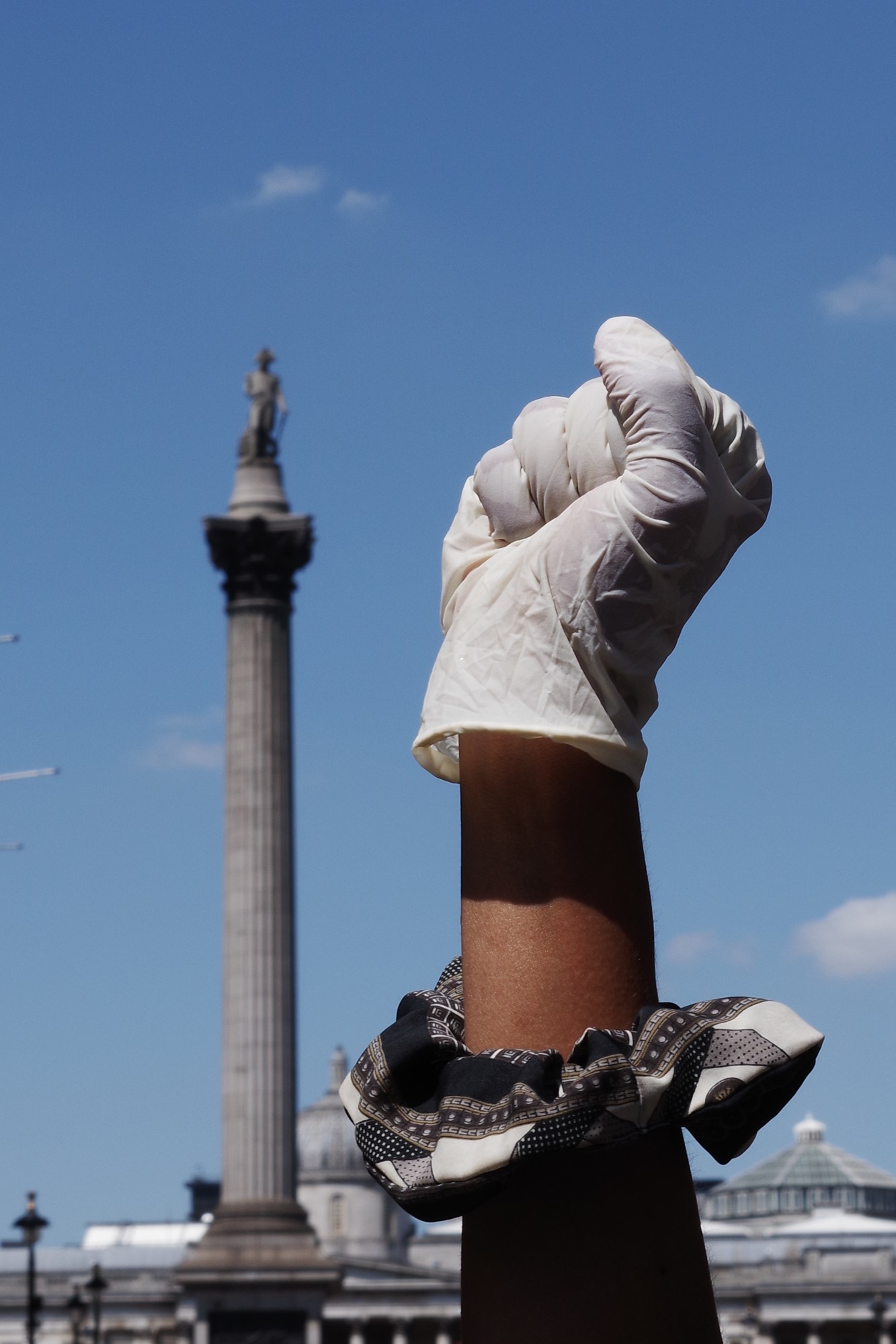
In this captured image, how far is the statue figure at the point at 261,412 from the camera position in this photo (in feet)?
231

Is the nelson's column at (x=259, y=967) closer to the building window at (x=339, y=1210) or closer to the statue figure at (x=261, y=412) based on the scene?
the statue figure at (x=261, y=412)

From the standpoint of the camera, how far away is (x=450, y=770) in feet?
22.7

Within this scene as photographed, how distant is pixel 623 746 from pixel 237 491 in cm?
6407

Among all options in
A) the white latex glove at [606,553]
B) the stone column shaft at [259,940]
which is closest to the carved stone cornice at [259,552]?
the stone column shaft at [259,940]

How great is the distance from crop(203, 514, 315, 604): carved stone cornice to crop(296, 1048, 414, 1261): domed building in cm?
4393

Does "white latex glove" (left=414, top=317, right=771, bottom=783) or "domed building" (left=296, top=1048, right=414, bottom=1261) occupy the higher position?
"domed building" (left=296, top=1048, right=414, bottom=1261)

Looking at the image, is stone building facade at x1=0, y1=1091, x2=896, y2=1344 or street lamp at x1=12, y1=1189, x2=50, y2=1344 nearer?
street lamp at x1=12, y1=1189, x2=50, y2=1344

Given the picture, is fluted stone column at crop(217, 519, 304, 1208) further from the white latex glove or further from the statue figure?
the white latex glove

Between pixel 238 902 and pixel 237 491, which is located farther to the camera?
pixel 237 491

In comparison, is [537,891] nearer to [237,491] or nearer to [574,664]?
[574,664]

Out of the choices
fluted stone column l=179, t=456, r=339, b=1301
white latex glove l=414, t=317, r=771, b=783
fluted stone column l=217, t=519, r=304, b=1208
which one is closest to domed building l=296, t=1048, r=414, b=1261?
fluted stone column l=179, t=456, r=339, b=1301

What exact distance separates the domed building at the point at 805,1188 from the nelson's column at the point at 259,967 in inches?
2578

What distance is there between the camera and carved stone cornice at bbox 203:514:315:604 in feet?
220

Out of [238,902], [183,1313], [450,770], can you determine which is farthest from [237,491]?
[450,770]
